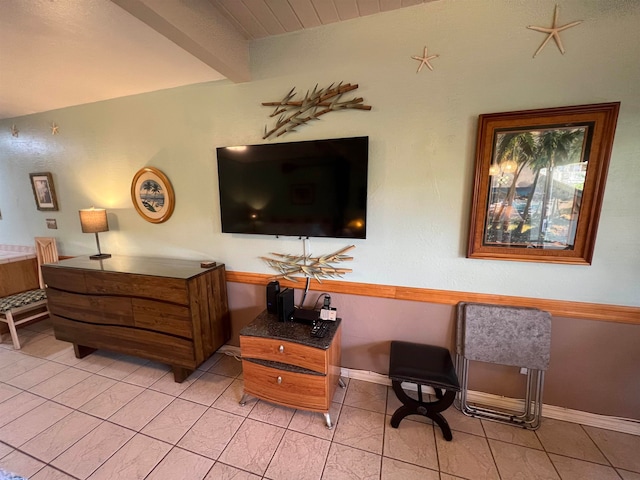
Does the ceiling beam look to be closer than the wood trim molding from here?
Yes

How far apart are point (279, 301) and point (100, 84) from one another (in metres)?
2.31

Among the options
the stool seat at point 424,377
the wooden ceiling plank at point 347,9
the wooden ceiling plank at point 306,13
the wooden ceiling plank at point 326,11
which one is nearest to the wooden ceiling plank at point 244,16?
the wooden ceiling plank at point 306,13

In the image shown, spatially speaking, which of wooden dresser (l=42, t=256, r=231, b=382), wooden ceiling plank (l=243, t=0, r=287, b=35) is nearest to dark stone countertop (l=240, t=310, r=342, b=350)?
wooden dresser (l=42, t=256, r=231, b=382)

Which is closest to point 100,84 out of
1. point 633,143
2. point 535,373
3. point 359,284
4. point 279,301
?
point 279,301

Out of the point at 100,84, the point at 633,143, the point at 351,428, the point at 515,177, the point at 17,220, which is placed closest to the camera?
the point at 633,143

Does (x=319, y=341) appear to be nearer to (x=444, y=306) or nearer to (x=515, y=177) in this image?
(x=444, y=306)

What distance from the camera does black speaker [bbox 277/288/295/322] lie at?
1721 mm

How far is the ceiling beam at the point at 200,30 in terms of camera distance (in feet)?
3.75

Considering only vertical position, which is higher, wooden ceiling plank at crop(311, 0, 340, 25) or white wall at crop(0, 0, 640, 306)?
wooden ceiling plank at crop(311, 0, 340, 25)

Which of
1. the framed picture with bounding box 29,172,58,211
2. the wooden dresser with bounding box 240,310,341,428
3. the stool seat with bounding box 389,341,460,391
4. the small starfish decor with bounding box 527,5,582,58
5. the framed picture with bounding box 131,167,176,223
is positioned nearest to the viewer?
the small starfish decor with bounding box 527,5,582,58

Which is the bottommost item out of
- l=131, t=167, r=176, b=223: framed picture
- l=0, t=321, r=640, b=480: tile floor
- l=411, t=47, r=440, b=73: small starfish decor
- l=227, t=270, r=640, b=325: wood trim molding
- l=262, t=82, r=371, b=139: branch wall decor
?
l=0, t=321, r=640, b=480: tile floor

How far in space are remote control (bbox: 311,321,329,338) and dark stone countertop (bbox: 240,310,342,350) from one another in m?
0.02

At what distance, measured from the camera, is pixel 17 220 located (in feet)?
9.86

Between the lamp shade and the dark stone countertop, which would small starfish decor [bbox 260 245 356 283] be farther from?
the lamp shade
